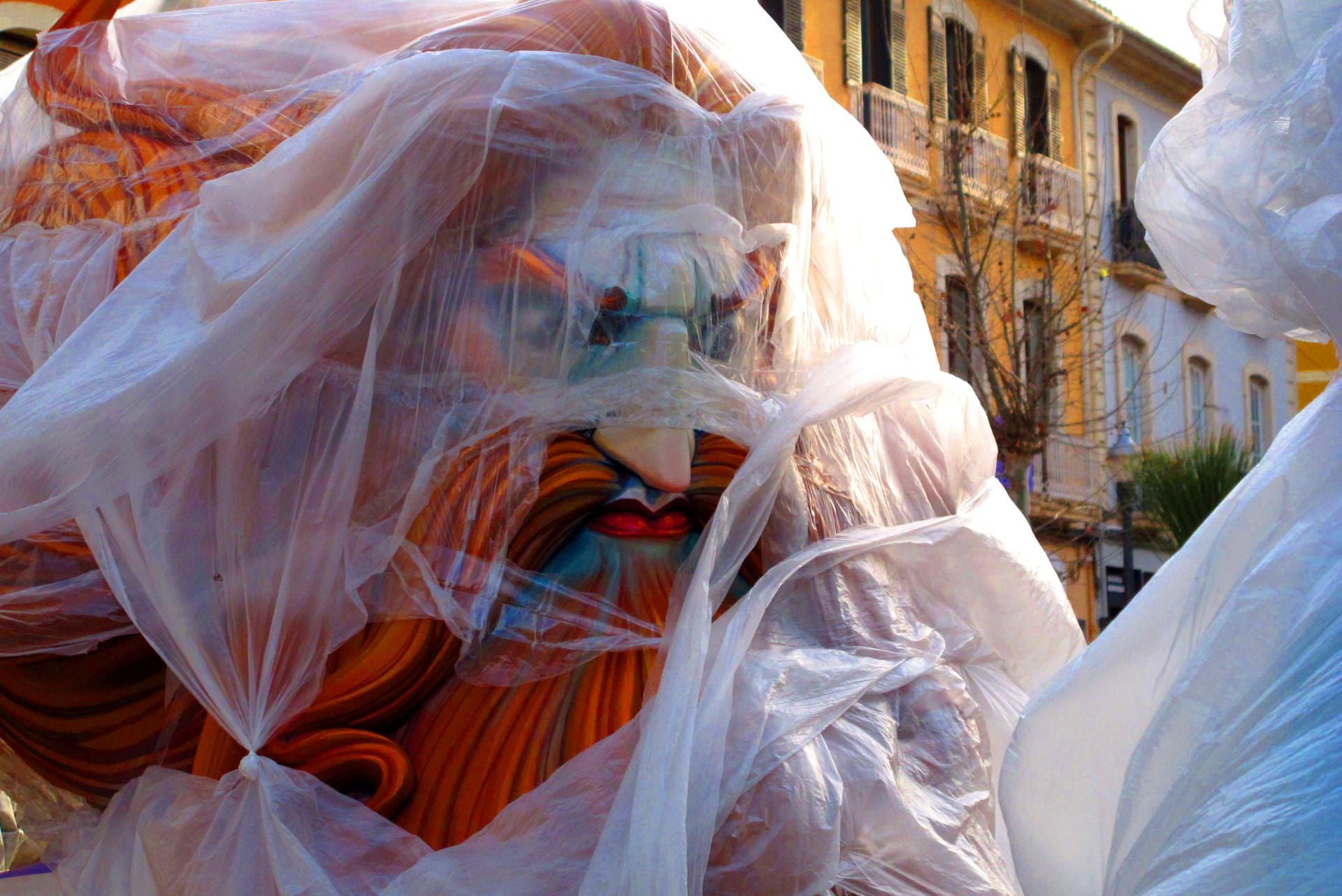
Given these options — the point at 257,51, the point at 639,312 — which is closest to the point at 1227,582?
the point at 639,312

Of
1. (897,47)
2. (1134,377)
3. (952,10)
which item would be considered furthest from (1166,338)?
(897,47)

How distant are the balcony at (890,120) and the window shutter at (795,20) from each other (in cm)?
61

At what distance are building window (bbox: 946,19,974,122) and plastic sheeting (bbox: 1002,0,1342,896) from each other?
862cm

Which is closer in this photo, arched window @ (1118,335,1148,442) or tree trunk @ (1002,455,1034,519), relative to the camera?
tree trunk @ (1002,455,1034,519)

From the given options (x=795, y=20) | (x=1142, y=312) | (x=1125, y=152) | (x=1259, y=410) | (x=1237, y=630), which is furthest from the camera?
(x=1259, y=410)

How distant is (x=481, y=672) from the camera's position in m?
2.24

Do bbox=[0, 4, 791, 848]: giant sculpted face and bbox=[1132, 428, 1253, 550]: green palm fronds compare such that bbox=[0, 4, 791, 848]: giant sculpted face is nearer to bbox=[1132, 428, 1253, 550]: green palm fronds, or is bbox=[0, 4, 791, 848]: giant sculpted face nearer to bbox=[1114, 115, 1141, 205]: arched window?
bbox=[1132, 428, 1253, 550]: green palm fronds


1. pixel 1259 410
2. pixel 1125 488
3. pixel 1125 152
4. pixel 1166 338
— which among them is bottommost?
pixel 1125 488

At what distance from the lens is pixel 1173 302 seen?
53.6ft

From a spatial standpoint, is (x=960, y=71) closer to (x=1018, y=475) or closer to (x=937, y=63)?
(x=937, y=63)

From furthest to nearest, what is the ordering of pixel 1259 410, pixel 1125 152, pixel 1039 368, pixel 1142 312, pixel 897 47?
pixel 1259 410 < pixel 1125 152 < pixel 1142 312 < pixel 897 47 < pixel 1039 368

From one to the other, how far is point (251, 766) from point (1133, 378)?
1456 cm

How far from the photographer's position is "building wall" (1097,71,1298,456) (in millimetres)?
15141

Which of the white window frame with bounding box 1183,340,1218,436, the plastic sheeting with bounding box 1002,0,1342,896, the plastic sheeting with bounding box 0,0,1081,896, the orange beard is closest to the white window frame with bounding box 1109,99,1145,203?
the white window frame with bounding box 1183,340,1218,436
